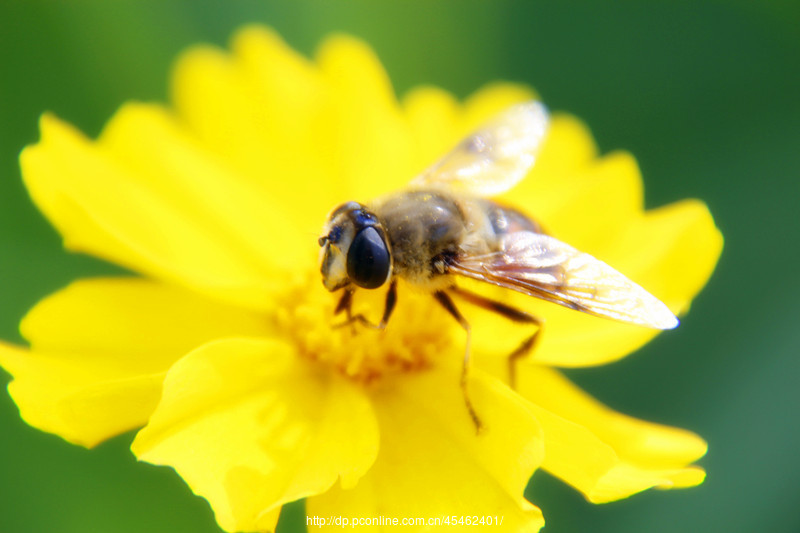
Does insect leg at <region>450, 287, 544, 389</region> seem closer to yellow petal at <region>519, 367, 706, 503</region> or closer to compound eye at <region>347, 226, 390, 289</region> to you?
yellow petal at <region>519, 367, 706, 503</region>

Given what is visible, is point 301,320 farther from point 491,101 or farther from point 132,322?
point 491,101

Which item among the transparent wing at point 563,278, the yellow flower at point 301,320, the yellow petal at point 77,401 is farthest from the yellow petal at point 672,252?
the yellow petal at point 77,401

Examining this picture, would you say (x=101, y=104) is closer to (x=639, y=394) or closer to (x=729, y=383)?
(x=639, y=394)

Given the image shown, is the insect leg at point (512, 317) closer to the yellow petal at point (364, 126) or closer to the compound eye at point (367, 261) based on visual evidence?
the compound eye at point (367, 261)

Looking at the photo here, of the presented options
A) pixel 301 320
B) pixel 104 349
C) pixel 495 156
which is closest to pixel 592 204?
pixel 495 156

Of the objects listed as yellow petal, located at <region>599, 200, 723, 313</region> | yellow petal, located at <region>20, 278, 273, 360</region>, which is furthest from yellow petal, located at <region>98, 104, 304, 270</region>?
yellow petal, located at <region>599, 200, 723, 313</region>

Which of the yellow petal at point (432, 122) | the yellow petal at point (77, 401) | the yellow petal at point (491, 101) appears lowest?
the yellow petal at point (77, 401)

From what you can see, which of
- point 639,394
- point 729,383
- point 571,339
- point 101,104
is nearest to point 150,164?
point 101,104

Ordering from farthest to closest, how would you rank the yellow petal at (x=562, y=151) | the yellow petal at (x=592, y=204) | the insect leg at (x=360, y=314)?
the yellow petal at (x=562, y=151) < the yellow petal at (x=592, y=204) < the insect leg at (x=360, y=314)
